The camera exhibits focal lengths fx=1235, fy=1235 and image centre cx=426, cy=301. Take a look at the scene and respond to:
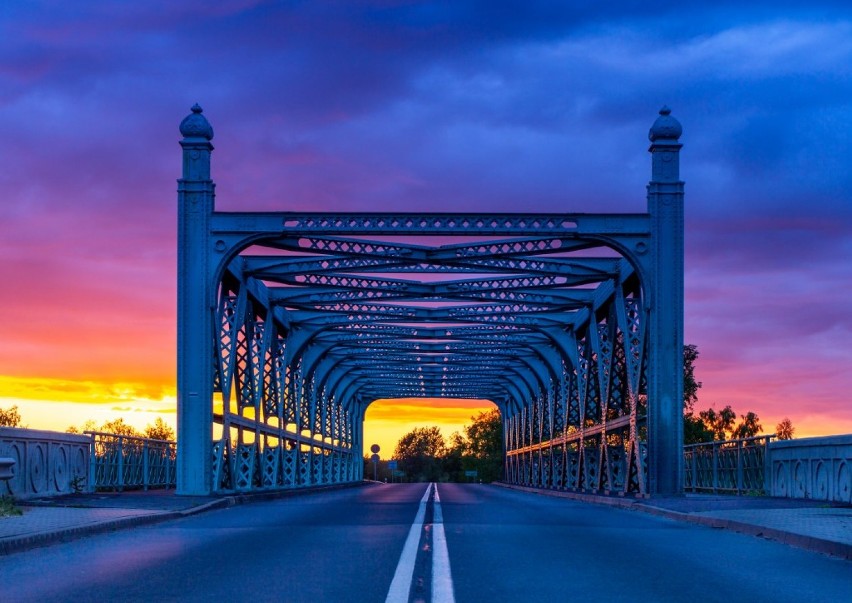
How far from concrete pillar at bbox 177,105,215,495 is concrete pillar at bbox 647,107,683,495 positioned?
1036cm

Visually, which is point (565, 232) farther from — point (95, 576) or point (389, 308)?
point (95, 576)

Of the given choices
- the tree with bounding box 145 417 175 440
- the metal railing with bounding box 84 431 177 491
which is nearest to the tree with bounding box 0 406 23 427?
the tree with bounding box 145 417 175 440

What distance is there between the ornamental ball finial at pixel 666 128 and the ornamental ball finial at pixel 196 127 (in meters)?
10.4

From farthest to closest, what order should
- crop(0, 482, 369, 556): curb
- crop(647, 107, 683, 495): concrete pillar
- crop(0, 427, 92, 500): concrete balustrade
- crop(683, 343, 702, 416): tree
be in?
crop(683, 343, 702, 416): tree, crop(647, 107, 683, 495): concrete pillar, crop(0, 427, 92, 500): concrete balustrade, crop(0, 482, 369, 556): curb

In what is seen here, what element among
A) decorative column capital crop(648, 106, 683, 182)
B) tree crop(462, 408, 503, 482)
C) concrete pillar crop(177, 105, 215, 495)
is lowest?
tree crop(462, 408, 503, 482)

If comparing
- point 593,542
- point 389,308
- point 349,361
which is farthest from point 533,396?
point 593,542

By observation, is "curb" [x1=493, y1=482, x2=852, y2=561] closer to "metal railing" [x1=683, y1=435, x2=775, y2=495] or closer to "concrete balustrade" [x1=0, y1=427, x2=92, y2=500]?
"metal railing" [x1=683, y1=435, x2=775, y2=495]

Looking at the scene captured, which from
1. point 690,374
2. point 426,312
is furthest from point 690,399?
point 426,312

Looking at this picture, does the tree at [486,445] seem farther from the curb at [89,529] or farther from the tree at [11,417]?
the curb at [89,529]

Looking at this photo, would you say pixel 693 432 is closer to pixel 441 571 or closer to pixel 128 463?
pixel 128 463

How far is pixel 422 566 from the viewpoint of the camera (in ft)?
34.9

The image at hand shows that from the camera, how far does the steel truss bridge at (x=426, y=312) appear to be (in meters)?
28.9

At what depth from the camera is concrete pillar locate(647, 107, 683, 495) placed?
2858 cm

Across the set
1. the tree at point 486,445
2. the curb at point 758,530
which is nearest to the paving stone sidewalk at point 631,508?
the curb at point 758,530
